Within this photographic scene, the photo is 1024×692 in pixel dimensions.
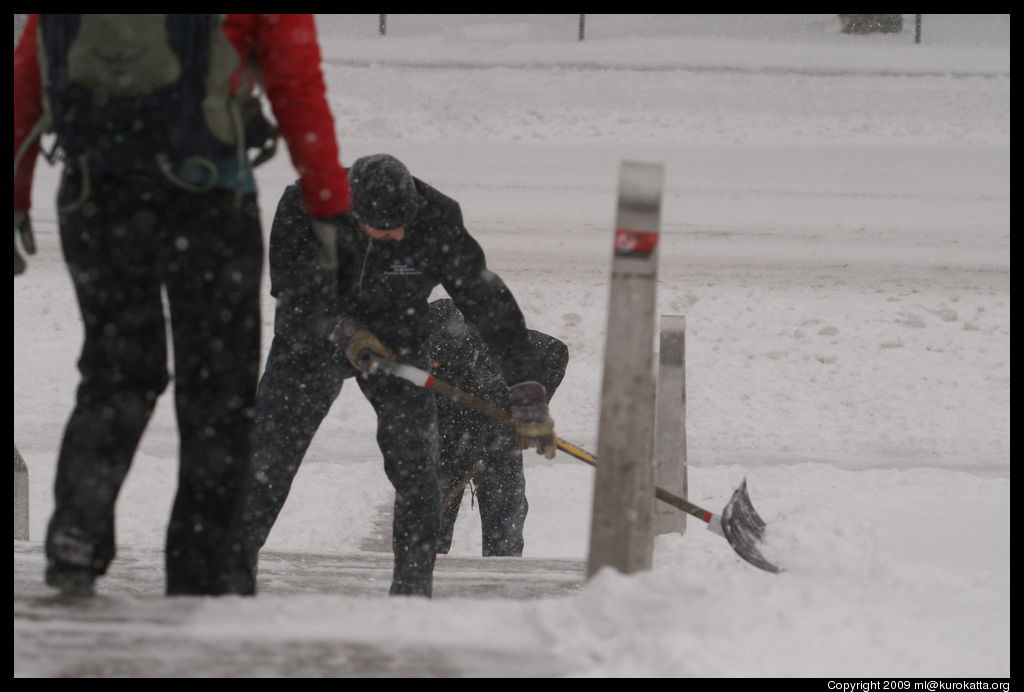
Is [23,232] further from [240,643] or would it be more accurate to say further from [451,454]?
[451,454]

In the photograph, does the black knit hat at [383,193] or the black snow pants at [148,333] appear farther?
the black knit hat at [383,193]

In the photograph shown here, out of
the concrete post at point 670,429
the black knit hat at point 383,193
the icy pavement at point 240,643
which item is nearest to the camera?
the icy pavement at point 240,643

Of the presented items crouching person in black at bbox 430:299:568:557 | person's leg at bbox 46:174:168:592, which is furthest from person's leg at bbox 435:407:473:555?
person's leg at bbox 46:174:168:592

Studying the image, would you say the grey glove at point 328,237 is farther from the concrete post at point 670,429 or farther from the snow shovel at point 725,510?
the concrete post at point 670,429

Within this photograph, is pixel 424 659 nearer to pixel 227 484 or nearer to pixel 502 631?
pixel 502 631

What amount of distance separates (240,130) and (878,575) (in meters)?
2.48

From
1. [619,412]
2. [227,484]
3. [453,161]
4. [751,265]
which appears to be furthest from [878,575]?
[453,161]

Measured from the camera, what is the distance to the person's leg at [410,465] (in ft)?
14.0

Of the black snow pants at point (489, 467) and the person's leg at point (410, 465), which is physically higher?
the person's leg at point (410, 465)

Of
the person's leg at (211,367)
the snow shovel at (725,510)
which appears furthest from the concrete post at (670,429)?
the person's leg at (211,367)

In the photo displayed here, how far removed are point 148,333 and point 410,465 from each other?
171 centimetres

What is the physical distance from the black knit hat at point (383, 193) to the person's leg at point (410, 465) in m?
0.54

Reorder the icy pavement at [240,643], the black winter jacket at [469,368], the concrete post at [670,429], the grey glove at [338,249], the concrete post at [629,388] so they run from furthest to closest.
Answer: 1. the concrete post at [670,429]
2. the black winter jacket at [469,368]
3. the grey glove at [338,249]
4. the concrete post at [629,388]
5. the icy pavement at [240,643]

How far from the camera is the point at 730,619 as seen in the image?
9.30 ft
